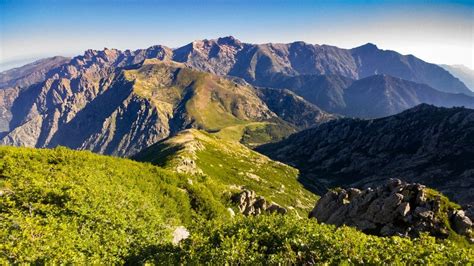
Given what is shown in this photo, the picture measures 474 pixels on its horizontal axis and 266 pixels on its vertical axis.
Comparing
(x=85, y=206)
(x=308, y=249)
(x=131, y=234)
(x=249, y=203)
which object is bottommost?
(x=249, y=203)

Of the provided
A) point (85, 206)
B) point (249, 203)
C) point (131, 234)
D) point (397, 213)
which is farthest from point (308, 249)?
point (249, 203)

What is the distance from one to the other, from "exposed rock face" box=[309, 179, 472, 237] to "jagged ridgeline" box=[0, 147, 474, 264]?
26123 mm

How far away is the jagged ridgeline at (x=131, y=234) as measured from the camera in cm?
2977

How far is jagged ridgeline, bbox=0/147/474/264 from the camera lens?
29.8 m

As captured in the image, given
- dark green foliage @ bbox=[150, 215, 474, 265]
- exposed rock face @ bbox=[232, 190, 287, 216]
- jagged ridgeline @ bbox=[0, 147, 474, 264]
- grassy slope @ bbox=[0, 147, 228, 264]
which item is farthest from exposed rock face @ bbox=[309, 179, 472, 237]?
dark green foliage @ bbox=[150, 215, 474, 265]

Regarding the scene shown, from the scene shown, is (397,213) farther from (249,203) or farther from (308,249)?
(308,249)

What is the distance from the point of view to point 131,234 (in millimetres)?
44844

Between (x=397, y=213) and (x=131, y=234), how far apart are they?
54.2 meters

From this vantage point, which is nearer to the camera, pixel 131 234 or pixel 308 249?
pixel 308 249

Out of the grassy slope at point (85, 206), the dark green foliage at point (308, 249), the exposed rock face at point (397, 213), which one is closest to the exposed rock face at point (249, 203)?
the grassy slope at point (85, 206)

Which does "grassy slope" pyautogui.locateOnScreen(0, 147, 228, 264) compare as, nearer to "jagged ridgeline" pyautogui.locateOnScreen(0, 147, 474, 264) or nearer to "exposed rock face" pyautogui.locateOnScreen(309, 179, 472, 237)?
"jagged ridgeline" pyautogui.locateOnScreen(0, 147, 474, 264)

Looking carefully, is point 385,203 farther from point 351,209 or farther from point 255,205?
point 255,205

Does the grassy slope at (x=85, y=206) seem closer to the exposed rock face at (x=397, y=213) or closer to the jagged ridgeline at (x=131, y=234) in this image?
the jagged ridgeline at (x=131, y=234)

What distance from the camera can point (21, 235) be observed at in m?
34.5
